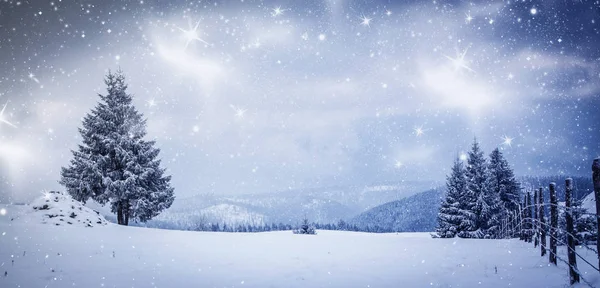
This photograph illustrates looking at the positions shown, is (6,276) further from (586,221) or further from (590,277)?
(586,221)

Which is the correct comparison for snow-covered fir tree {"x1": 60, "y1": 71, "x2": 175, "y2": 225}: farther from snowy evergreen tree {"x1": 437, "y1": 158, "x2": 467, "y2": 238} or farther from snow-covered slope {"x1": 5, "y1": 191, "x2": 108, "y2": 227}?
snowy evergreen tree {"x1": 437, "y1": 158, "x2": 467, "y2": 238}

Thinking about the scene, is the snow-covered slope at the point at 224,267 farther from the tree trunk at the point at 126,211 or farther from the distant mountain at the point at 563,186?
the tree trunk at the point at 126,211

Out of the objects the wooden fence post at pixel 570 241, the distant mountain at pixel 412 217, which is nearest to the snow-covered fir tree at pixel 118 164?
the wooden fence post at pixel 570 241

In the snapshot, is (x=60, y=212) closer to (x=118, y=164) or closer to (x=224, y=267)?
(x=118, y=164)

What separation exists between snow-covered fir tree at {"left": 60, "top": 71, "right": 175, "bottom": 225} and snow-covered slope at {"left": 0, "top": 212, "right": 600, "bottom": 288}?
928cm

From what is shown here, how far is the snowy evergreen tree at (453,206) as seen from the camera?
31938mm

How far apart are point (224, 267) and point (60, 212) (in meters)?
12.4

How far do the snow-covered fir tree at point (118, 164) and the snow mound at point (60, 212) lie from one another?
14.2 feet

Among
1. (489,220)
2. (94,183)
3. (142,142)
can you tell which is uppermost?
(142,142)

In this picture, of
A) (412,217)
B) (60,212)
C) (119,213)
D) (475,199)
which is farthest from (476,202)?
(412,217)

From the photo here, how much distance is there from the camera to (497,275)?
8680 millimetres

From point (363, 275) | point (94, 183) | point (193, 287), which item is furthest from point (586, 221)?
point (94, 183)

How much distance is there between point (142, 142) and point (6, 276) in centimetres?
1854

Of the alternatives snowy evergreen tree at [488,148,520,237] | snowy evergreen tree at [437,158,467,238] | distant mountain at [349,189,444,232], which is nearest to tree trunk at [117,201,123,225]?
snowy evergreen tree at [437,158,467,238]
